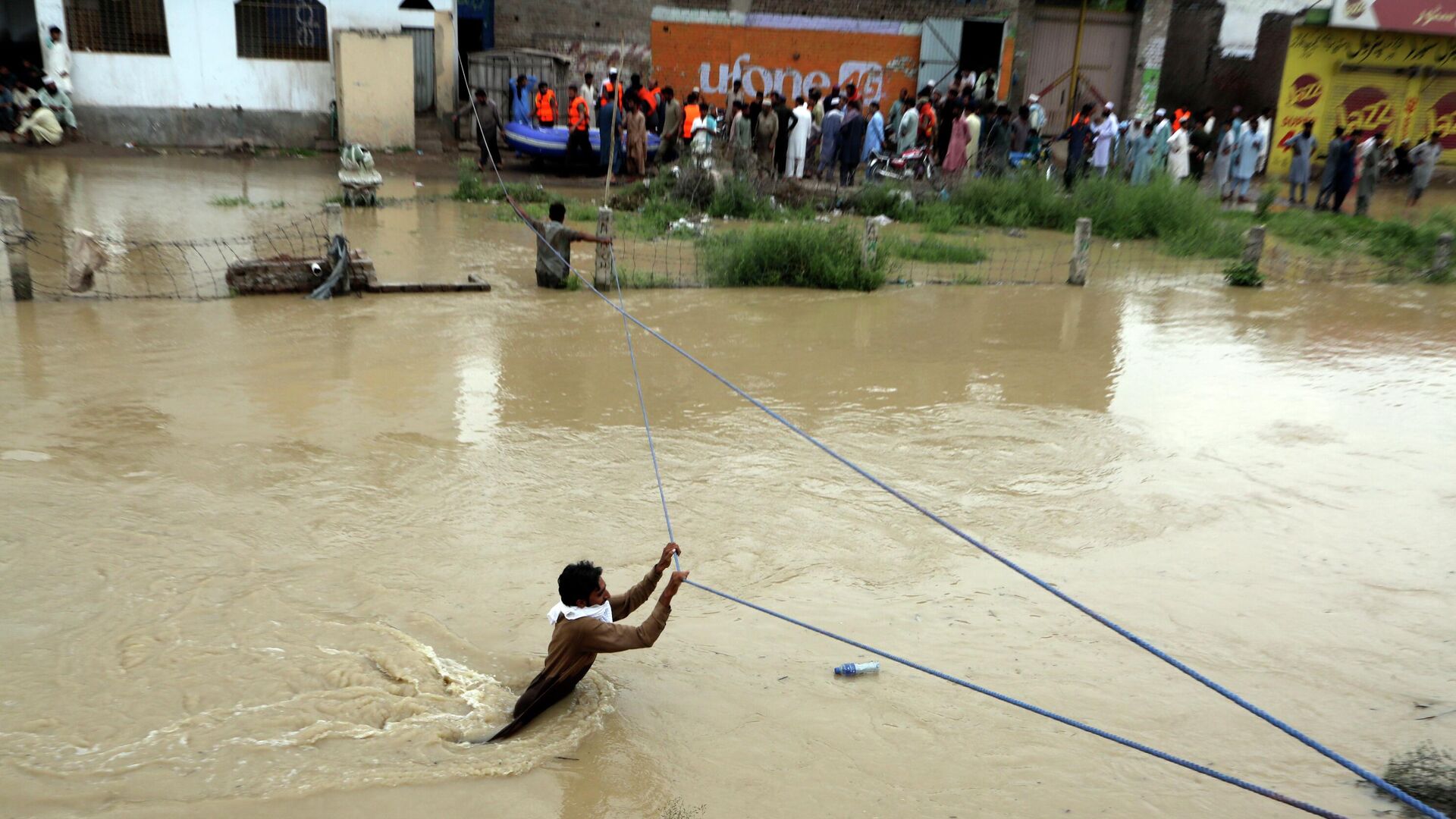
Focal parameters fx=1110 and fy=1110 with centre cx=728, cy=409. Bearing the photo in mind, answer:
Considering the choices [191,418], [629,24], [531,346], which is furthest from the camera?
[629,24]

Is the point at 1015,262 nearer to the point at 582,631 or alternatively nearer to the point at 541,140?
the point at 541,140

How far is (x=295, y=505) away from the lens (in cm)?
648

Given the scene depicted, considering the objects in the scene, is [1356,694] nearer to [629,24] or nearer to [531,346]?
[531,346]

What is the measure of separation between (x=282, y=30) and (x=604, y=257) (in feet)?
43.7

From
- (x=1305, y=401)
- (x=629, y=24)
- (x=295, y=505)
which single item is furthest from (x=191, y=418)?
(x=629, y=24)

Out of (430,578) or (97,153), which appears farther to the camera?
(97,153)

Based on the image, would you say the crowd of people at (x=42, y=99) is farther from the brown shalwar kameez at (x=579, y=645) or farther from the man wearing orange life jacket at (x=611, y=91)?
the brown shalwar kameez at (x=579, y=645)

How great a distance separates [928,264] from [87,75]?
16.0 meters

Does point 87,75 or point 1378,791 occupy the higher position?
point 87,75

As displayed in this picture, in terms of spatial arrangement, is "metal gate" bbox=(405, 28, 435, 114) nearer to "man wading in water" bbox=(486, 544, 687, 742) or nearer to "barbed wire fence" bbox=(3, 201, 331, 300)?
"barbed wire fence" bbox=(3, 201, 331, 300)

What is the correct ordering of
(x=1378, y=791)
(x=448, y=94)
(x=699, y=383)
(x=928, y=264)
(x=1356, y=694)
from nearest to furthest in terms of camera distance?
(x=1378, y=791), (x=1356, y=694), (x=699, y=383), (x=928, y=264), (x=448, y=94)

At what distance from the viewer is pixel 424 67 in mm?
21500

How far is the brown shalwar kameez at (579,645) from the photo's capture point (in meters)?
4.35

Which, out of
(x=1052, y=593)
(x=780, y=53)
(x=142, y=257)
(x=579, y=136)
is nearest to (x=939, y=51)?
(x=780, y=53)
